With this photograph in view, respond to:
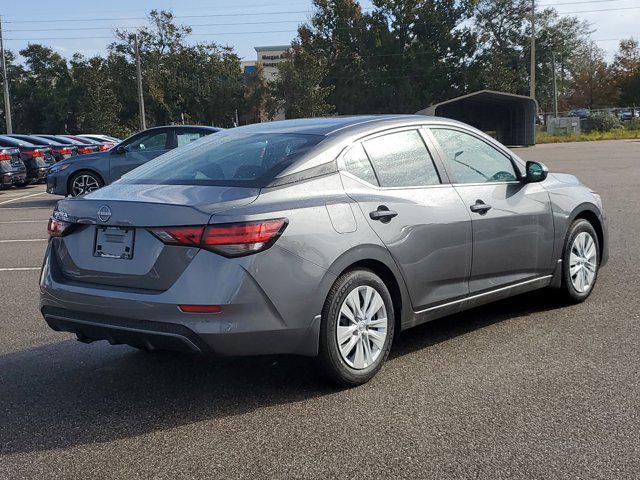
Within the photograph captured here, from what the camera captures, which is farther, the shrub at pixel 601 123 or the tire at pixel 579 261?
the shrub at pixel 601 123

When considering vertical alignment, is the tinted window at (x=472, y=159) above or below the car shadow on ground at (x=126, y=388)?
above

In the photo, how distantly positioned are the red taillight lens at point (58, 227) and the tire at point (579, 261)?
384 cm

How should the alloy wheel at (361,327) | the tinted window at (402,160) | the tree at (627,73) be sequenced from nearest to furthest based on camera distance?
the alloy wheel at (361,327) < the tinted window at (402,160) < the tree at (627,73)

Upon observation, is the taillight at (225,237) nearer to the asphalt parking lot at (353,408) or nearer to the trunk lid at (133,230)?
the trunk lid at (133,230)

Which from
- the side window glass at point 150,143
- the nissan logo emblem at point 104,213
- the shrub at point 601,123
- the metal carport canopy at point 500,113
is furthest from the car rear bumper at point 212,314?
the shrub at point 601,123

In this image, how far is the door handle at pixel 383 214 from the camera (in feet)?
15.1

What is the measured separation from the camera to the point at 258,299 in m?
4.01

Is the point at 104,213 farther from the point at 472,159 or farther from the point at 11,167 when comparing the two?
the point at 11,167

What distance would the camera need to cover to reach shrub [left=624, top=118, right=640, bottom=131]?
6096 centimetres

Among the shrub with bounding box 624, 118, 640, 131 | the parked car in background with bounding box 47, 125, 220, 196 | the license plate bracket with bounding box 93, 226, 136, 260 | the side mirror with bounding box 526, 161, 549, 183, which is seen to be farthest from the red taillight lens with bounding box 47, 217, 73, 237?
the shrub with bounding box 624, 118, 640, 131

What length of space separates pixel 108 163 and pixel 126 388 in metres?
12.3

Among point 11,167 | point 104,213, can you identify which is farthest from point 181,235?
point 11,167

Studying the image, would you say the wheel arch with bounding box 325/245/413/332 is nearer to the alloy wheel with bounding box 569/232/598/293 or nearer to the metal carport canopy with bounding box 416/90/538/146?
the alloy wheel with bounding box 569/232/598/293

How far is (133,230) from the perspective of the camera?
4.15m
